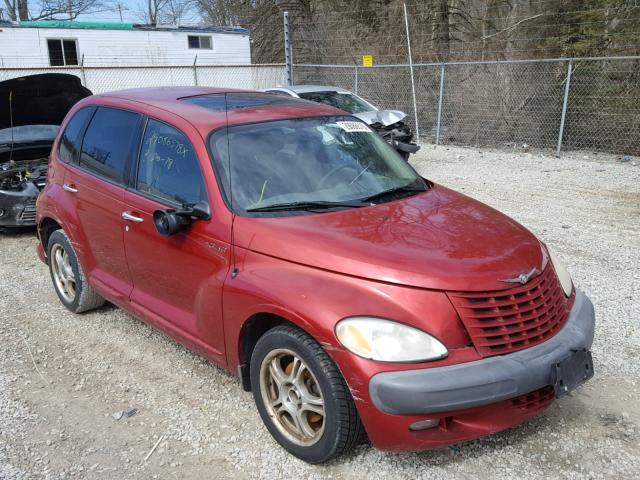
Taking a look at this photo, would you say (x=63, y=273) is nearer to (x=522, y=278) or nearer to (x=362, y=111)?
(x=522, y=278)

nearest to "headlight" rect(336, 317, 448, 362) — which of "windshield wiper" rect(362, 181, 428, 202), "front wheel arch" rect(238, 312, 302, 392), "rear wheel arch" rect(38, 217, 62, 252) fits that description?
"front wheel arch" rect(238, 312, 302, 392)

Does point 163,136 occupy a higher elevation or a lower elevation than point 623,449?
higher

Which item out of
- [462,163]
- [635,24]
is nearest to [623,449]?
[462,163]

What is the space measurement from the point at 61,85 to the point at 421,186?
528 cm

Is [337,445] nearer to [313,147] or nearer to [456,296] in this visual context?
[456,296]

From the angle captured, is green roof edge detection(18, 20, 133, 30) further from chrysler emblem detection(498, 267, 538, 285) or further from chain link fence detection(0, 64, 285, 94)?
chrysler emblem detection(498, 267, 538, 285)

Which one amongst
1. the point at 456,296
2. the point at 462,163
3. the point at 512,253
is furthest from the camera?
the point at 462,163

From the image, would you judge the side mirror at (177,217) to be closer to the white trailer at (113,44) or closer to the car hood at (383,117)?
the car hood at (383,117)

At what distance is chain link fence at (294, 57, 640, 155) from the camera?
11.9m

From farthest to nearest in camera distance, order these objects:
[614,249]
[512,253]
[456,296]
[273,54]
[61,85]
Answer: [273,54] < [61,85] < [614,249] < [512,253] < [456,296]

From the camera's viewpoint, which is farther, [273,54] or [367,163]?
[273,54]

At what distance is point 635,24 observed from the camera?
11938 mm

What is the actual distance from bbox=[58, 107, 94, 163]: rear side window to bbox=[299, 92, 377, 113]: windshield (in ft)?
22.2

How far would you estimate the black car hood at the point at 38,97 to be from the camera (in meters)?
6.80
